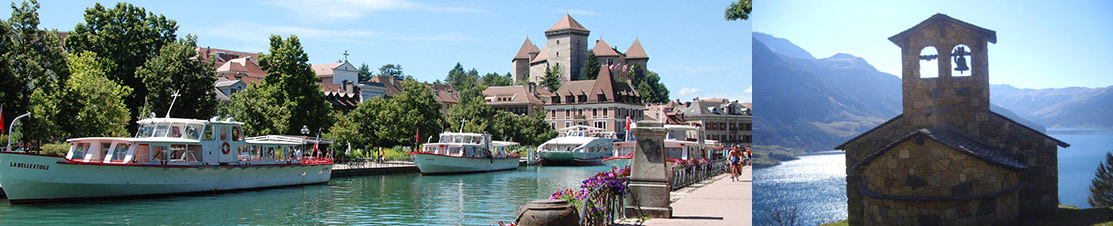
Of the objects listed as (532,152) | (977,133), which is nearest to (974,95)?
(977,133)

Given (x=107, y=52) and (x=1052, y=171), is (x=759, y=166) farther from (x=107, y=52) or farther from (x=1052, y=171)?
(x=107, y=52)

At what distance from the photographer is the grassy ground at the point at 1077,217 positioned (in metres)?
3.07

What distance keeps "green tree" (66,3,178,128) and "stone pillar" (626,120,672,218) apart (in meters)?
41.0

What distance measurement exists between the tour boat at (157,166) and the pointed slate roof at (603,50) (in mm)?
117414

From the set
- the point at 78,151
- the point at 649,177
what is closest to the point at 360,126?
the point at 78,151

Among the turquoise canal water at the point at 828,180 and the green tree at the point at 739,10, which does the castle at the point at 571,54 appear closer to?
the green tree at the point at 739,10

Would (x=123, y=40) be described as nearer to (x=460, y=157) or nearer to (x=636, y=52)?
(x=460, y=157)

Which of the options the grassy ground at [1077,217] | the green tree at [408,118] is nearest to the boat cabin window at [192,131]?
the green tree at [408,118]

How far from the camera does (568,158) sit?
243 ft

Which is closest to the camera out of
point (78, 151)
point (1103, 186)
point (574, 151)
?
point (1103, 186)

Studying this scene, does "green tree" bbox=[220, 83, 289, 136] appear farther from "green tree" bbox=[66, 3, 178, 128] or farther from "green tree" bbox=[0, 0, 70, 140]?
"green tree" bbox=[0, 0, 70, 140]

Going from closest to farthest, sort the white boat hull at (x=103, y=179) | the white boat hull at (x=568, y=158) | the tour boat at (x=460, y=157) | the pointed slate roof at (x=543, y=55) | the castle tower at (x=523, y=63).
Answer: the white boat hull at (x=103, y=179) < the tour boat at (x=460, y=157) < the white boat hull at (x=568, y=158) < the pointed slate roof at (x=543, y=55) < the castle tower at (x=523, y=63)

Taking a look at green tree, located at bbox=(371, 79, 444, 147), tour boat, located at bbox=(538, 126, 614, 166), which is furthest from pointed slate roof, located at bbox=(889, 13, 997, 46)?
tour boat, located at bbox=(538, 126, 614, 166)

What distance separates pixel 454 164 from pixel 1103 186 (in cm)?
5397
